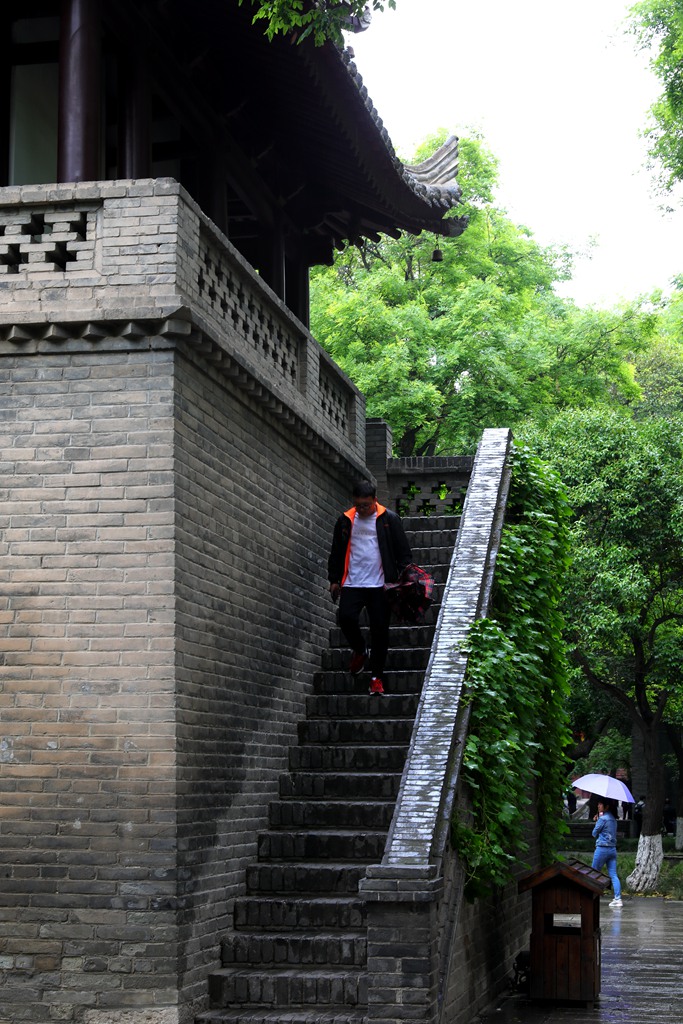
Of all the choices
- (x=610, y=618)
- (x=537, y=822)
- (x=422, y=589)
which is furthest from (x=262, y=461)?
(x=610, y=618)

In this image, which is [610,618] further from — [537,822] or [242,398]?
[242,398]

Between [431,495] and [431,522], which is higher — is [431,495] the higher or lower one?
the higher one

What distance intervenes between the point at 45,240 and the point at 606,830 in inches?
492

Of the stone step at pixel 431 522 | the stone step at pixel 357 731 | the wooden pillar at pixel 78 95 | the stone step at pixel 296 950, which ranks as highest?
the wooden pillar at pixel 78 95

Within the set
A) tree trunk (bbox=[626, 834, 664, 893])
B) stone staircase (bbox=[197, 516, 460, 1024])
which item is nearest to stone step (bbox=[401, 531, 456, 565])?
stone staircase (bbox=[197, 516, 460, 1024])

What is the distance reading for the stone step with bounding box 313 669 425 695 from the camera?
1033cm

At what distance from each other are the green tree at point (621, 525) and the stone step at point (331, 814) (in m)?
11.0

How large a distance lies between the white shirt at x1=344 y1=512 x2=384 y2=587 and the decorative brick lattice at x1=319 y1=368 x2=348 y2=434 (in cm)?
225

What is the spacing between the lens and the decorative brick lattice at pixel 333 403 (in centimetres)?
1213

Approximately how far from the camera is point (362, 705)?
10188 millimetres

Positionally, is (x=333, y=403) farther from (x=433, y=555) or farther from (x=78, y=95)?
(x=78, y=95)

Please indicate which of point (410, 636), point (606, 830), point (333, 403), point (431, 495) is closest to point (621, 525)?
point (606, 830)

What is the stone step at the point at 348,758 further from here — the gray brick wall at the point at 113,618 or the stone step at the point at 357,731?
A: the gray brick wall at the point at 113,618

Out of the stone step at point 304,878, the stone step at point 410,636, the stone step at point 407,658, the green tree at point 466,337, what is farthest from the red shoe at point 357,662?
the green tree at point 466,337
